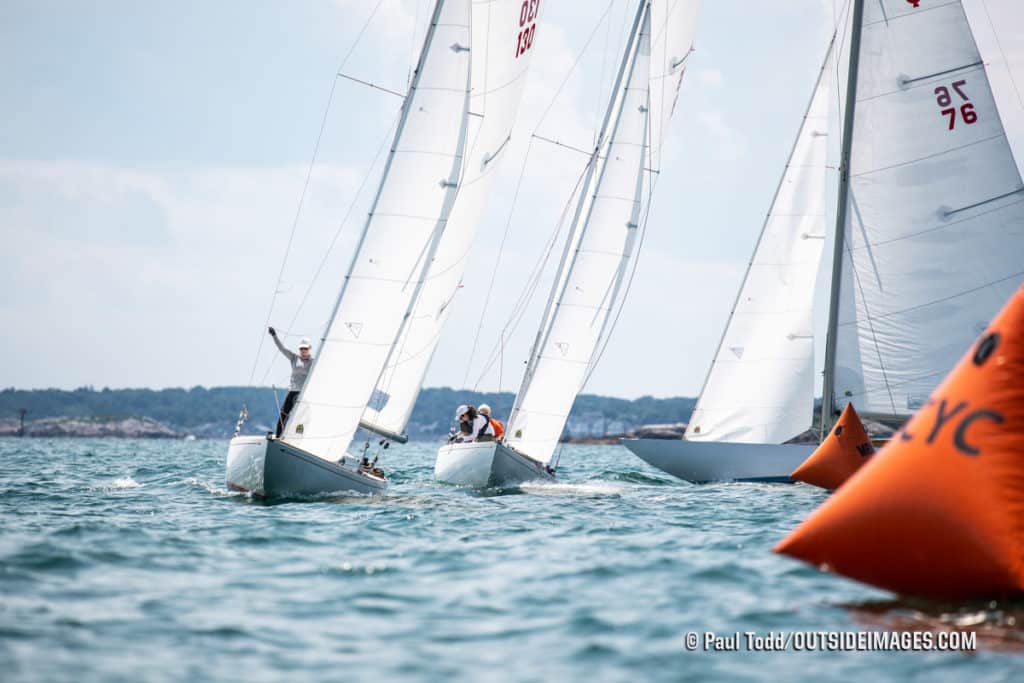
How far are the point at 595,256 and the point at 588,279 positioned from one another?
0.54 m

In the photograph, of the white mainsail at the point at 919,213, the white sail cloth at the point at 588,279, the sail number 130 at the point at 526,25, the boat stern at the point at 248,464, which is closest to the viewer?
the boat stern at the point at 248,464

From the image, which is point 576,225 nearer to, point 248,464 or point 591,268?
point 591,268

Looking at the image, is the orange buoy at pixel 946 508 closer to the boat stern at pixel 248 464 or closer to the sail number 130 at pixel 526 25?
the boat stern at pixel 248 464

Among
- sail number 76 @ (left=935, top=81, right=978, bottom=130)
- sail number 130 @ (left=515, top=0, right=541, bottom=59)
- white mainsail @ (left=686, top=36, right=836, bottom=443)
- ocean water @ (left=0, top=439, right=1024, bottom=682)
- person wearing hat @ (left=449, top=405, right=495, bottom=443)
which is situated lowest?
ocean water @ (left=0, top=439, right=1024, bottom=682)

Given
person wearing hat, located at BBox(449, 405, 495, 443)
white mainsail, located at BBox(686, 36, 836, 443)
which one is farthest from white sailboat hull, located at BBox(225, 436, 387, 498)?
white mainsail, located at BBox(686, 36, 836, 443)

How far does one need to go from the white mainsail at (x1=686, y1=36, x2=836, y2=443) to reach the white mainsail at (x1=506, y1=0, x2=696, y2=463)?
9.58 feet

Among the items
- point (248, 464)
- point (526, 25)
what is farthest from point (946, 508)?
point (526, 25)

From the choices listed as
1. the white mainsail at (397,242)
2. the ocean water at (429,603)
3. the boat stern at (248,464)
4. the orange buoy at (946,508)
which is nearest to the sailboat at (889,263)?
the white mainsail at (397,242)

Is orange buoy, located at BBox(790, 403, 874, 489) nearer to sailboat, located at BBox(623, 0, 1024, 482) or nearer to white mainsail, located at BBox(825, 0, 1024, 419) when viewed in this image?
sailboat, located at BBox(623, 0, 1024, 482)

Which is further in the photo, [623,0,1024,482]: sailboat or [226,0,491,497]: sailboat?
[623,0,1024,482]: sailboat

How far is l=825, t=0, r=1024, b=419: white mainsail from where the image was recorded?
22844 millimetres

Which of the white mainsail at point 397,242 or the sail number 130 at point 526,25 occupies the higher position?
the sail number 130 at point 526,25

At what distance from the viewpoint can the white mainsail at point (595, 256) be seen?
946 inches

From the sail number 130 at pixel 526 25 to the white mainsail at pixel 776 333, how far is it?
6.93 m
